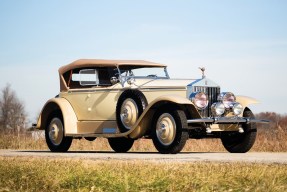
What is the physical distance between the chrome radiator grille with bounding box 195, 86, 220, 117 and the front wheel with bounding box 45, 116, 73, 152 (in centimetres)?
361

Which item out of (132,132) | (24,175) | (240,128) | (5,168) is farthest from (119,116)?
(24,175)

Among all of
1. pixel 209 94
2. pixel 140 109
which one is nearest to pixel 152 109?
pixel 140 109

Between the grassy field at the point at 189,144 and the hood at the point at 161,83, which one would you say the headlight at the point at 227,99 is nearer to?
the hood at the point at 161,83

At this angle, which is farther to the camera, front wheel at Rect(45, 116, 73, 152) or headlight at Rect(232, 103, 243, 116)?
front wheel at Rect(45, 116, 73, 152)

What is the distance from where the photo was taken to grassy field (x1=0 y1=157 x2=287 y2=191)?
5586mm

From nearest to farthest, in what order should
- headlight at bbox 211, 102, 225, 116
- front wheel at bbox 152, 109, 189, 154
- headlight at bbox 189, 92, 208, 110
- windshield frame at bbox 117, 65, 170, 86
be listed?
front wheel at bbox 152, 109, 189, 154 < headlight at bbox 189, 92, 208, 110 < headlight at bbox 211, 102, 225, 116 < windshield frame at bbox 117, 65, 170, 86

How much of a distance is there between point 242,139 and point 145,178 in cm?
656

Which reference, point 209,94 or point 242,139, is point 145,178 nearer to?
point 209,94

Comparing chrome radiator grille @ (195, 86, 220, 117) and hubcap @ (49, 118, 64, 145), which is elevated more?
chrome radiator grille @ (195, 86, 220, 117)

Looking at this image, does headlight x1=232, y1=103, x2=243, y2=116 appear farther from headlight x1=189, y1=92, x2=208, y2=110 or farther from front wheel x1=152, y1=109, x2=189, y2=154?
front wheel x1=152, y1=109, x2=189, y2=154

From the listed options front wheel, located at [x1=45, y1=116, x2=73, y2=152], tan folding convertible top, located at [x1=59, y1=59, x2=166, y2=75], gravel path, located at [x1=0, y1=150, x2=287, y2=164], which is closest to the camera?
gravel path, located at [x1=0, y1=150, x2=287, y2=164]

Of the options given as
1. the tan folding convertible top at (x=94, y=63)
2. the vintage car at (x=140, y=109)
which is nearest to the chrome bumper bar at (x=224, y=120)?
the vintage car at (x=140, y=109)

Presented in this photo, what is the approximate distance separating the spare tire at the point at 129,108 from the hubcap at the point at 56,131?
2099mm

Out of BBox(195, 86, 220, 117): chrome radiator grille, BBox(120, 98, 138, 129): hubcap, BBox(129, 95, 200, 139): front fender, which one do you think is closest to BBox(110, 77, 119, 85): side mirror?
BBox(120, 98, 138, 129): hubcap
